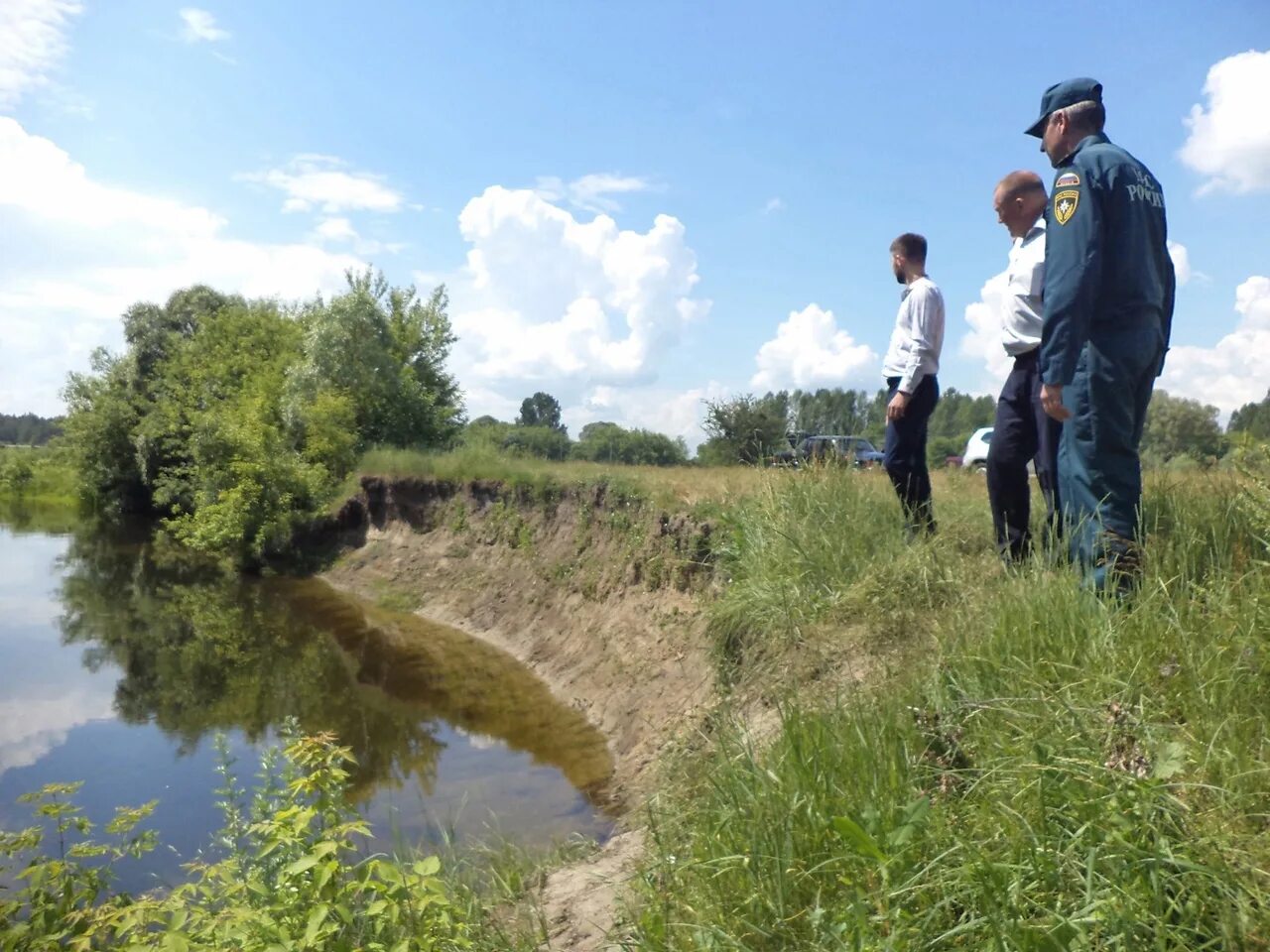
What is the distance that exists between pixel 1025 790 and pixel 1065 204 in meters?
2.65

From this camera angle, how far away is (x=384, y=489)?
20031 millimetres

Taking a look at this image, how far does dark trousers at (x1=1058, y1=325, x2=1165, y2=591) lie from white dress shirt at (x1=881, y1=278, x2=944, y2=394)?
1.88 metres

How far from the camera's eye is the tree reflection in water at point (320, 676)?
938 centimetres

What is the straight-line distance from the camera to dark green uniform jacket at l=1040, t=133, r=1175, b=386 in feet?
12.6

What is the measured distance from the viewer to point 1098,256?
3.82 meters

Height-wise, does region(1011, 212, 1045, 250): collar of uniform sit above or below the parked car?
above

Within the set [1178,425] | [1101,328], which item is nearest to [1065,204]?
[1101,328]

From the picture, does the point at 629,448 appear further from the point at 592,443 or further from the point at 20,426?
the point at 20,426

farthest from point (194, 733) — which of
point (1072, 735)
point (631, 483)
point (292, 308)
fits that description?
point (292, 308)

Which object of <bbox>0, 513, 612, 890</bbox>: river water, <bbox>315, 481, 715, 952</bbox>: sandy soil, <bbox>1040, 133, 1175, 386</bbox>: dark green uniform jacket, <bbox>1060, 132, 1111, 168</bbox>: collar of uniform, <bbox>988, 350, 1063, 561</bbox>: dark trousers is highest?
<bbox>1060, 132, 1111, 168</bbox>: collar of uniform

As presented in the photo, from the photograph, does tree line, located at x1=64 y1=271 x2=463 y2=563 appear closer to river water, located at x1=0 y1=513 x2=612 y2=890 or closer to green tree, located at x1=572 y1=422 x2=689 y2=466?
river water, located at x1=0 y1=513 x2=612 y2=890

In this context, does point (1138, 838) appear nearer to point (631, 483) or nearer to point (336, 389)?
point (631, 483)

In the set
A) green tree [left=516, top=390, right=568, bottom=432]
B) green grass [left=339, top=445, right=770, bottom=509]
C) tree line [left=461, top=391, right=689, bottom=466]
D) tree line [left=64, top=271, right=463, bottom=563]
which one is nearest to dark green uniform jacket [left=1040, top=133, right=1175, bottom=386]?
green grass [left=339, top=445, right=770, bottom=509]

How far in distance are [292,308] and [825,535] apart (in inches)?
1176
